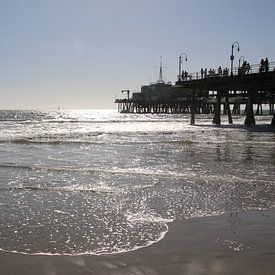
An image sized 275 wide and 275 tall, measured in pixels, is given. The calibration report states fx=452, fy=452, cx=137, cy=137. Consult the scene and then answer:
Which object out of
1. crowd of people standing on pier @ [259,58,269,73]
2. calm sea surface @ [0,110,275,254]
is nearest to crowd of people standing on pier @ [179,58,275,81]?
crowd of people standing on pier @ [259,58,269,73]

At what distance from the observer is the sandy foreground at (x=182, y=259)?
4.86 meters

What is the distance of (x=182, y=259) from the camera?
5.20 meters

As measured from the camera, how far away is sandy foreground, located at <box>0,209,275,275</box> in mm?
4863

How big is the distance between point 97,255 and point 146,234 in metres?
1.09

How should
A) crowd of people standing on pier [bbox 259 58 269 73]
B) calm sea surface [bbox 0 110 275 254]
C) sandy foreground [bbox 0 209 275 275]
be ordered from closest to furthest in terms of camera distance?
sandy foreground [bbox 0 209 275 275], calm sea surface [bbox 0 110 275 254], crowd of people standing on pier [bbox 259 58 269 73]

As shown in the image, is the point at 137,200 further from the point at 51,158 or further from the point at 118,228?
the point at 51,158

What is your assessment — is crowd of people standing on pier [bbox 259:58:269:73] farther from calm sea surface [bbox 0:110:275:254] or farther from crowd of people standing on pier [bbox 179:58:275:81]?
calm sea surface [bbox 0:110:275:254]

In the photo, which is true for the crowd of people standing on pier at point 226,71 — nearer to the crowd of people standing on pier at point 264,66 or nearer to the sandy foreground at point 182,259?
the crowd of people standing on pier at point 264,66

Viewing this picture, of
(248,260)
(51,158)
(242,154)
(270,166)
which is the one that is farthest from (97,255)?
(242,154)

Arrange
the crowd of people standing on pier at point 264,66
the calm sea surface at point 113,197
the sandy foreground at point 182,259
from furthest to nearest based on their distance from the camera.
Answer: the crowd of people standing on pier at point 264,66, the calm sea surface at point 113,197, the sandy foreground at point 182,259

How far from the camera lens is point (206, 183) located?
10.9 metres

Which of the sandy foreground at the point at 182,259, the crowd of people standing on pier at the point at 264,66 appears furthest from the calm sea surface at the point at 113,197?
the crowd of people standing on pier at the point at 264,66

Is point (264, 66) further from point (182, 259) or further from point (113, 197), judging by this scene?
point (182, 259)

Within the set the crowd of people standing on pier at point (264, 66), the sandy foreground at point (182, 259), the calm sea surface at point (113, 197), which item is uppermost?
the crowd of people standing on pier at point (264, 66)
